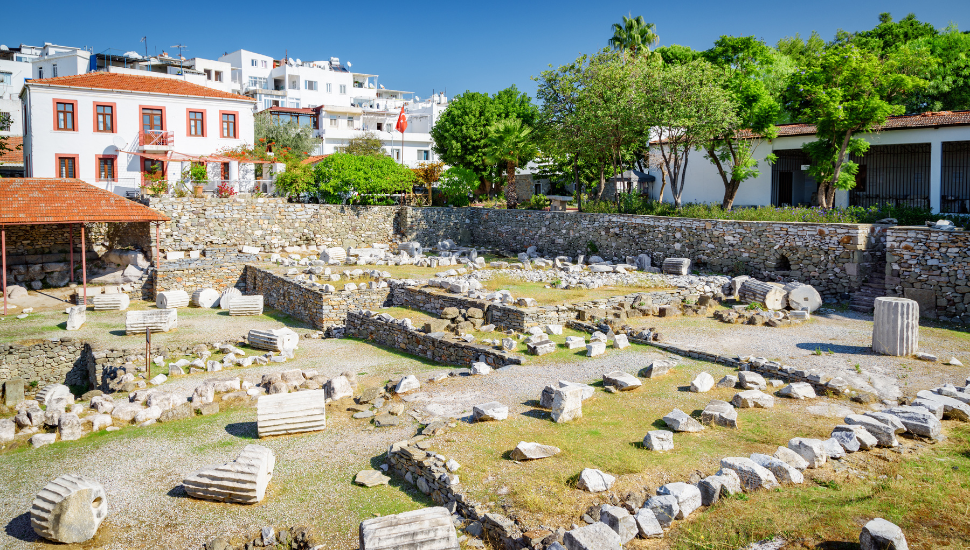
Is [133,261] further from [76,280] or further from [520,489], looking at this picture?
[520,489]

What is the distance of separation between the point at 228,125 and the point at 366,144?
20389mm

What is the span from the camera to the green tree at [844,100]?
2127 cm

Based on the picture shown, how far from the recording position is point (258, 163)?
108ft

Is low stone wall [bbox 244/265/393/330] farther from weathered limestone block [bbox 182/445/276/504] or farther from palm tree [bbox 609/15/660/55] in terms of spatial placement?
palm tree [bbox 609/15/660/55]

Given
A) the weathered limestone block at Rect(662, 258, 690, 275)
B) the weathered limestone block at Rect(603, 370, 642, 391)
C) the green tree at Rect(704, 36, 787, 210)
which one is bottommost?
the weathered limestone block at Rect(603, 370, 642, 391)

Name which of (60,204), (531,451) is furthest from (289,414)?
(60,204)

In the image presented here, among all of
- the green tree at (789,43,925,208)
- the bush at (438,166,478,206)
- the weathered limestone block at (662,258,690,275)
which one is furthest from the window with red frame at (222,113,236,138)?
the green tree at (789,43,925,208)

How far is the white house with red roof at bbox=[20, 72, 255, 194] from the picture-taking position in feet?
98.4

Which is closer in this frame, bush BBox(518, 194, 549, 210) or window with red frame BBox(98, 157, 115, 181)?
window with red frame BBox(98, 157, 115, 181)

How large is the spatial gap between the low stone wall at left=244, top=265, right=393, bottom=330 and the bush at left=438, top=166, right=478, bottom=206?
13127 mm

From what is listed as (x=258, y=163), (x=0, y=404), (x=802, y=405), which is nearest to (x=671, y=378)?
(x=802, y=405)

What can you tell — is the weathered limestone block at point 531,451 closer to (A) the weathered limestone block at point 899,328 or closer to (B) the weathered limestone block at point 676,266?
(A) the weathered limestone block at point 899,328

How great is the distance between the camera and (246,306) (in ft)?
70.8

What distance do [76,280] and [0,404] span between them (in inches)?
463
